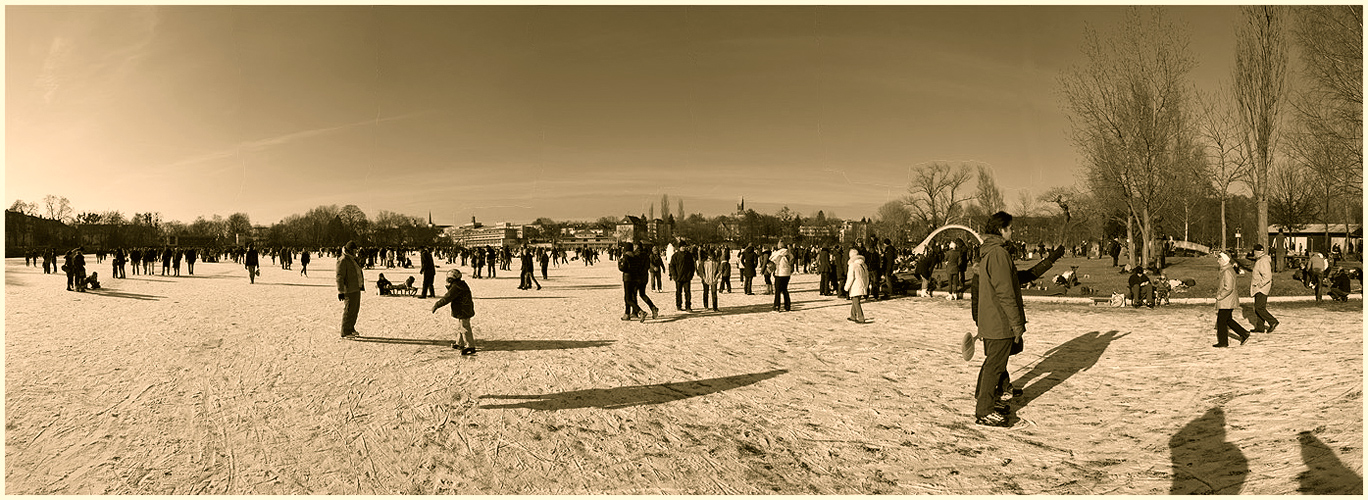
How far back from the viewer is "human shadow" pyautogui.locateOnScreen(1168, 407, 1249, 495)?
3881 mm

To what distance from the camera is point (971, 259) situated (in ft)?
139

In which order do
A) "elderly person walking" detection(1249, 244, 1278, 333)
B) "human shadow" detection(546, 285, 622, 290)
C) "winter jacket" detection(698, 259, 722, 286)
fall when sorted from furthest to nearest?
"human shadow" detection(546, 285, 622, 290), "winter jacket" detection(698, 259, 722, 286), "elderly person walking" detection(1249, 244, 1278, 333)

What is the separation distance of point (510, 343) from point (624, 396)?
3482 millimetres

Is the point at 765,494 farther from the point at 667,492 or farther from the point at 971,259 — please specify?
the point at 971,259

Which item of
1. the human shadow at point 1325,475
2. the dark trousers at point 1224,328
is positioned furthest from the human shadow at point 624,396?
the dark trousers at point 1224,328

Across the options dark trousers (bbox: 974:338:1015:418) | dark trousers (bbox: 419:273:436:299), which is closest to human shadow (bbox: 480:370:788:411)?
dark trousers (bbox: 974:338:1015:418)

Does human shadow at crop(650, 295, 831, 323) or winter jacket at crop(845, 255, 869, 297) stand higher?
winter jacket at crop(845, 255, 869, 297)

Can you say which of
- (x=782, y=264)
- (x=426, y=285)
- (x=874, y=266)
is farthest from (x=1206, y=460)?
(x=426, y=285)

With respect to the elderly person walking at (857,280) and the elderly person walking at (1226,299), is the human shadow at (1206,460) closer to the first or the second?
the elderly person walking at (1226,299)

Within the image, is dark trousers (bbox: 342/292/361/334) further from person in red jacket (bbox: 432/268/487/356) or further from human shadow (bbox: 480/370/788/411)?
human shadow (bbox: 480/370/788/411)

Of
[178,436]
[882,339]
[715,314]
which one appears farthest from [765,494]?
[715,314]

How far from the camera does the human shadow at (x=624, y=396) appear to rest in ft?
19.2

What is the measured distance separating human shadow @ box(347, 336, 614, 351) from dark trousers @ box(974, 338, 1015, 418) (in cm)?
528

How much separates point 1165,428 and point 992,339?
1558 millimetres
